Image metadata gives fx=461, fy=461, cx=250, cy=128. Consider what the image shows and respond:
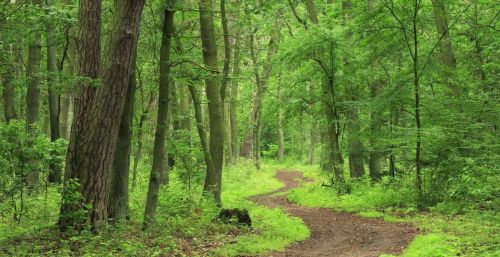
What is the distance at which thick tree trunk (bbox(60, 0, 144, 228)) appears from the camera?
843 centimetres

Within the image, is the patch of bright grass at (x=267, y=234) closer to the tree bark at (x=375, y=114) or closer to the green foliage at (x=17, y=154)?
the green foliage at (x=17, y=154)

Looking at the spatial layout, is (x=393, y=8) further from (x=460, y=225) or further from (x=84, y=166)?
(x=84, y=166)

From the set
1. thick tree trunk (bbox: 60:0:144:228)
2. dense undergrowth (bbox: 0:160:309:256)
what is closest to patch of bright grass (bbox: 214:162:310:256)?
dense undergrowth (bbox: 0:160:309:256)

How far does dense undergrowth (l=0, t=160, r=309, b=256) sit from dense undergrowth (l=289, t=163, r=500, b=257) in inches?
122

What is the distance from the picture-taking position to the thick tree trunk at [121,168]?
32.7ft

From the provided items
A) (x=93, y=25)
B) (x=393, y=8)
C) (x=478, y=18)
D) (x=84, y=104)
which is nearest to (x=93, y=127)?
(x=84, y=104)

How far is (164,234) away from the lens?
32.1ft

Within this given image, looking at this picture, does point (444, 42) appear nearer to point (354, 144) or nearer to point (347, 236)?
point (354, 144)

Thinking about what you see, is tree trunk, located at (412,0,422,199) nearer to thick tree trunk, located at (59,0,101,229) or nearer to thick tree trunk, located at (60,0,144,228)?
thick tree trunk, located at (60,0,144,228)

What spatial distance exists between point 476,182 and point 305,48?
890 cm

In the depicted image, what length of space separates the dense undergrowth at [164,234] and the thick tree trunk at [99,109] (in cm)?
67

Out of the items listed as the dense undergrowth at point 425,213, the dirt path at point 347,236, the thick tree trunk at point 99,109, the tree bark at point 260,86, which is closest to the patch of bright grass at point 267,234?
the dirt path at point 347,236

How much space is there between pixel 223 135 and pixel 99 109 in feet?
20.8

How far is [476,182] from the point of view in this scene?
1023cm
